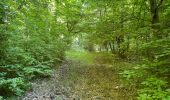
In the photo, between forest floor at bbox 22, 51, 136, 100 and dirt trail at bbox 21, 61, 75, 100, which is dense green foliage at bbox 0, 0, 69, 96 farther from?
forest floor at bbox 22, 51, 136, 100

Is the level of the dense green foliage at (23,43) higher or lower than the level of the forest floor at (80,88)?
higher

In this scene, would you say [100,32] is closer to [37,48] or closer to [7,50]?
[37,48]

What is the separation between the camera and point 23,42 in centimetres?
854

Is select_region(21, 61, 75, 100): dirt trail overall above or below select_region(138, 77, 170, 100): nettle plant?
below

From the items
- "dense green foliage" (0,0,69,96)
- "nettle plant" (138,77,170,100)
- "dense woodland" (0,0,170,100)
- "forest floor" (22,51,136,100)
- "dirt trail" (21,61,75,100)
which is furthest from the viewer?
"forest floor" (22,51,136,100)

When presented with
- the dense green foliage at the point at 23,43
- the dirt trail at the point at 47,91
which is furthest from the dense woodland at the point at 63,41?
the dirt trail at the point at 47,91

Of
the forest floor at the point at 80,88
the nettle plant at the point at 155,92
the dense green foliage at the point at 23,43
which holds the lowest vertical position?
the forest floor at the point at 80,88

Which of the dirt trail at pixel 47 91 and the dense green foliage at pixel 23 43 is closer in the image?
the dense green foliage at pixel 23 43

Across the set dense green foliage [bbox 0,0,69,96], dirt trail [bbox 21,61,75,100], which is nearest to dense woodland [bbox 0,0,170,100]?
dense green foliage [bbox 0,0,69,96]

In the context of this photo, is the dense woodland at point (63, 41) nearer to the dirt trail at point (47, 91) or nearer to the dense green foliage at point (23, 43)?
the dense green foliage at point (23, 43)

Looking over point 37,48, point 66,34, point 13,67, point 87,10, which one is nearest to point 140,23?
point 37,48

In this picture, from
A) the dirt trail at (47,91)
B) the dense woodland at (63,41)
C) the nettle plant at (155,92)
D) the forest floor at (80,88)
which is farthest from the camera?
the forest floor at (80,88)

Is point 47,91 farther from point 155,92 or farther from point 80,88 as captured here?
point 155,92

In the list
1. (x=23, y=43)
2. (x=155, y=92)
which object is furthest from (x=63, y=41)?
(x=155, y=92)
